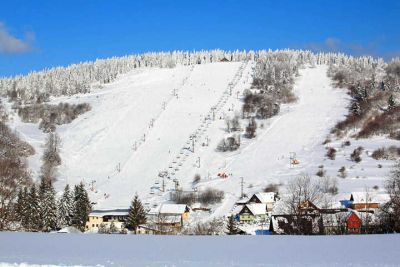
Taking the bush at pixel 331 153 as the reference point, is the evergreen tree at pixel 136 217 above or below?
below

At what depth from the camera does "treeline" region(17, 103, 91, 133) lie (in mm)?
108062

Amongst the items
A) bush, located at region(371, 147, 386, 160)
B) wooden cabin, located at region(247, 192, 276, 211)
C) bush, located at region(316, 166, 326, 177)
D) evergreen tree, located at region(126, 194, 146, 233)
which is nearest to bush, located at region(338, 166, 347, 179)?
bush, located at region(316, 166, 326, 177)

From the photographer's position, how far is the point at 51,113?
111m

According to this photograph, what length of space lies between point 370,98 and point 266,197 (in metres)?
49.3

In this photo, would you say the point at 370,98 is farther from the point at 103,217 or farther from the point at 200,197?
the point at 103,217

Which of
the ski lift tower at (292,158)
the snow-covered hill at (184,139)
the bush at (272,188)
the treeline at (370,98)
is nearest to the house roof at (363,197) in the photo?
the snow-covered hill at (184,139)

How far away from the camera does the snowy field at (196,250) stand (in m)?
11.1

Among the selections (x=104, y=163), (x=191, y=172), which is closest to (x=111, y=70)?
(x=104, y=163)

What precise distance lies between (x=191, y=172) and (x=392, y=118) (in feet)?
112

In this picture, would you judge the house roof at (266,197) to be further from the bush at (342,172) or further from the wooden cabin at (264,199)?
the bush at (342,172)

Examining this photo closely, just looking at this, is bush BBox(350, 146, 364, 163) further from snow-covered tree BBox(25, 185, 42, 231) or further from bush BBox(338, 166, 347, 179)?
snow-covered tree BBox(25, 185, 42, 231)

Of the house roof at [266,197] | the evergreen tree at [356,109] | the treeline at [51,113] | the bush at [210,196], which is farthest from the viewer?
the treeline at [51,113]

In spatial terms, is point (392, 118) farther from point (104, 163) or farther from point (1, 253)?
point (1, 253)

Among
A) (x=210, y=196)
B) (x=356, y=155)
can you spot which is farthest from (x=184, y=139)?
(x=356, y=155)
